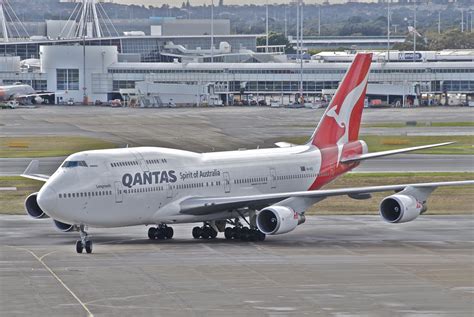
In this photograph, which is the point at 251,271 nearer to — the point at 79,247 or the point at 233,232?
the point at 79,247

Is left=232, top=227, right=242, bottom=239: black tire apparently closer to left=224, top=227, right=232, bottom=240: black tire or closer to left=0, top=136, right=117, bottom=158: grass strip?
left=224, top=227, right=232, bottom=240: black tire

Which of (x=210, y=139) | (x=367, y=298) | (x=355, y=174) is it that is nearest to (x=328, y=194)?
(x=367, y=298)

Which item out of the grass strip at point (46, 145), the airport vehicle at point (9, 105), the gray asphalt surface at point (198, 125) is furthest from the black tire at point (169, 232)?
the airport vehicle at point (9, 105)

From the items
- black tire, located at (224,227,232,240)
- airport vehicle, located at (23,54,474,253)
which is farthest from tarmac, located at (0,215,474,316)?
airport vehicle, located at (23,54,474,253)

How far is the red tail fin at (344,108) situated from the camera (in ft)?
183

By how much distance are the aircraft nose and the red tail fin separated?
15.1 metres

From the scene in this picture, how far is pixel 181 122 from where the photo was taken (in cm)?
12562

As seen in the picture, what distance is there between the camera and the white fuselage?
44938 millimetres

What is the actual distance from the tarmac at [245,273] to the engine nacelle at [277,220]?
72 centimetres

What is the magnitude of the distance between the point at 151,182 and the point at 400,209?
31.2 ft

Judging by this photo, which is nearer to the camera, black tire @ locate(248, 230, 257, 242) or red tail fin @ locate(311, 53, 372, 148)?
black tire @ locate(248, 230, 257, 242)

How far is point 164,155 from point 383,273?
1194 cm

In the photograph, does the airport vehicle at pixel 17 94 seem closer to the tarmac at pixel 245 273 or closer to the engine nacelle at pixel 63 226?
the tarmac at pixel 245 273

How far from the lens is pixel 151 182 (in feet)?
155
